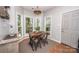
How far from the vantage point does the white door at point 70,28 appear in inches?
64.1

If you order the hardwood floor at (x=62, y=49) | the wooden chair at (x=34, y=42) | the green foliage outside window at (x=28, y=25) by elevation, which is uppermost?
the green foliage outside window at (x=28, y=25)

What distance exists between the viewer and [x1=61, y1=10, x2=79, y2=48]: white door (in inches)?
64.1

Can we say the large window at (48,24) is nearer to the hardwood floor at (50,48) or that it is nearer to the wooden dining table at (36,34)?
the wooden dining table at (36,34)

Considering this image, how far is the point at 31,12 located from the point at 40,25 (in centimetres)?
29

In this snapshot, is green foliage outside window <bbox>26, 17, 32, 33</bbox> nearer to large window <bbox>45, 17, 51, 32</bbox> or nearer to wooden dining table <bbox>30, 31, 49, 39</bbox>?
wooden dining table <bbox>30, 31, 49, 39</bbox>

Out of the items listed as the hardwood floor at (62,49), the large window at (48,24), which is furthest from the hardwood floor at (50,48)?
the large window at (48,24)

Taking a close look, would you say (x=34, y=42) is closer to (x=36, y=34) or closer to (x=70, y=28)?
(x=36, y=34)

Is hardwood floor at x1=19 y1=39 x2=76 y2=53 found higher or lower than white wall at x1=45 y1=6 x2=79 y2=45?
lower

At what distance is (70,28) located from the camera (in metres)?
1.65

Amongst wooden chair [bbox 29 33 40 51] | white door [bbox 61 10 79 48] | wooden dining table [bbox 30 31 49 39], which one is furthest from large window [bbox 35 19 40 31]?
white door [bbox 61 10 79 48]

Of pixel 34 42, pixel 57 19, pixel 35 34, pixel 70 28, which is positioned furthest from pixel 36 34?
pixel 70 28

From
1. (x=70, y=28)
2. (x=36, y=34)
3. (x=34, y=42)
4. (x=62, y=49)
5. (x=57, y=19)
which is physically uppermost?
(x=57, y=19)
